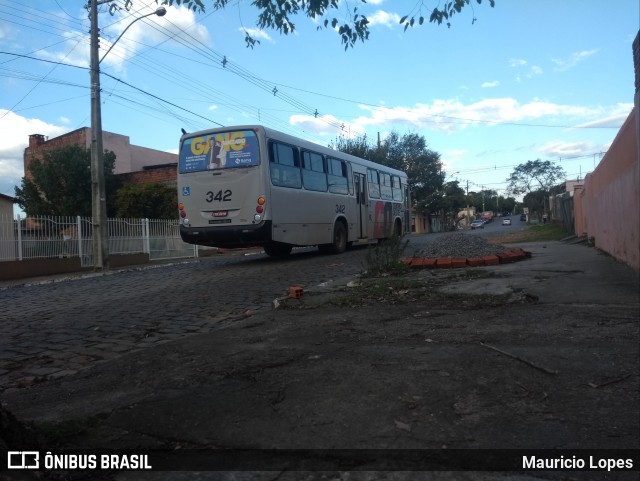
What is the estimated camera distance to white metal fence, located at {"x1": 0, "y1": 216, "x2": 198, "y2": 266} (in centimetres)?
1516

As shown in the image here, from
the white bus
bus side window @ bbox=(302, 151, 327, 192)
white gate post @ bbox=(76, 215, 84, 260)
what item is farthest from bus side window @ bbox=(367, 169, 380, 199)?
white gate post @ bbox=(76, 215, 84, 260)

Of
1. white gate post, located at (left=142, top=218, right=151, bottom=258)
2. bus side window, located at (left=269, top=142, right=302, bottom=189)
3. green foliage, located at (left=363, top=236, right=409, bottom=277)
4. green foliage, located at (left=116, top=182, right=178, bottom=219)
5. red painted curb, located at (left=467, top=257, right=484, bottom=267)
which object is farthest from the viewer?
green foliage, located at (left=116, top=182, right=178, bottom=219)

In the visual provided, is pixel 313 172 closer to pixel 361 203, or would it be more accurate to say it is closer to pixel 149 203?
pixel 361 203

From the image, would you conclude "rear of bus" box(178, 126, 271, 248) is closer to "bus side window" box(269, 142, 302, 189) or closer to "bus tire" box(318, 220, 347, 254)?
"bus side window" box(269, 142, 302, 189)

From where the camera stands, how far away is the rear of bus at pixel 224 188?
12305 millimetres

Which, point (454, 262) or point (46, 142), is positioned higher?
point (46, 142)

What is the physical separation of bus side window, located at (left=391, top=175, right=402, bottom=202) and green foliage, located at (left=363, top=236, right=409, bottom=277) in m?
11.8

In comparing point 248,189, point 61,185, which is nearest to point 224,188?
point 248,189

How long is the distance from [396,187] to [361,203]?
4.12m

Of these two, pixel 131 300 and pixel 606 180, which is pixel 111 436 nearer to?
pixel 131 300

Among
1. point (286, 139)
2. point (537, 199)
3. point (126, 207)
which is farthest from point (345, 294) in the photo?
point (537, 199)

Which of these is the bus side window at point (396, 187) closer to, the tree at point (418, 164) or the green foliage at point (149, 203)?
the green foliage at point (149, 203)

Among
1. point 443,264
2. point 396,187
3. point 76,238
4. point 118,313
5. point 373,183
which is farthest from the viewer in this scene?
point 396,187

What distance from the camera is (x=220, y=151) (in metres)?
12.6
